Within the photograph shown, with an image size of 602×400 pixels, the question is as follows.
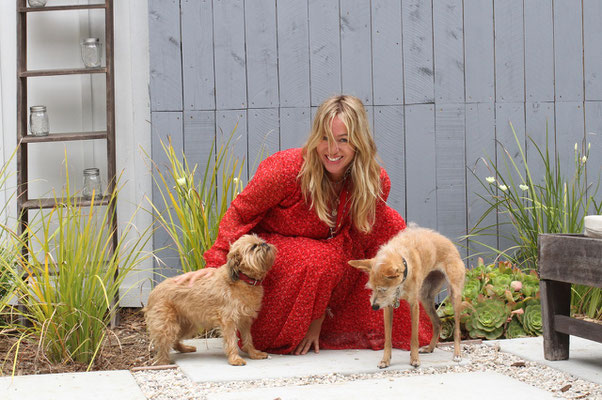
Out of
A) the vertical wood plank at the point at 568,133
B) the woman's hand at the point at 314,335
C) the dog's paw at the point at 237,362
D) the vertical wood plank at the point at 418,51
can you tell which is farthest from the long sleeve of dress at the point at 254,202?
the vertical wood plank at the point at 568,133

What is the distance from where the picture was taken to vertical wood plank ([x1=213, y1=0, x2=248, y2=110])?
4574 mm

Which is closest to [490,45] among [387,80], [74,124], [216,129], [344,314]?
[387,80]

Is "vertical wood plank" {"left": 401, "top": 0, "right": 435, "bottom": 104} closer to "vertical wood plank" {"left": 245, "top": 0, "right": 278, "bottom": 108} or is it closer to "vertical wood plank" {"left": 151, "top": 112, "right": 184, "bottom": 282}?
"vertical wood plank" {"left": 245, "top": 0, "right": 278, "bottom": 108}

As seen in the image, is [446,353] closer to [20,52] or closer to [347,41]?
[347,41]

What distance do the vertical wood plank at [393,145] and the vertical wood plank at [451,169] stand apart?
0.80ft

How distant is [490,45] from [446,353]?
2.29 m

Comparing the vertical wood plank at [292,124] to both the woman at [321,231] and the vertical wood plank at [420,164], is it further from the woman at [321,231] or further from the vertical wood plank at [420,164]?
the woman at [321,231]

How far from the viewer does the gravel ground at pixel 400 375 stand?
9.27ft

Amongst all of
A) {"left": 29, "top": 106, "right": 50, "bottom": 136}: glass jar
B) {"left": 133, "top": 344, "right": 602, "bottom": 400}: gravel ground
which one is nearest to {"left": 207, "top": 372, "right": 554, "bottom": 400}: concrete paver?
{"left": 133, "top": 344, "right": 602, "bottom": 400}: gravel ground

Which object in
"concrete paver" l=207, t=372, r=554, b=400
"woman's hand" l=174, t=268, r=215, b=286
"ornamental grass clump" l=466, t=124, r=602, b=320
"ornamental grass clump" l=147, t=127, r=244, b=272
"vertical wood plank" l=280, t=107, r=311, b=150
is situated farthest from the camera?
"vertical wood plank" l=280, t=107, r=311, b=150

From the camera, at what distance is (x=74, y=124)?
15.5 ft

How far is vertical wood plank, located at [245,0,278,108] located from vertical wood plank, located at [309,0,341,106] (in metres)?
0.25

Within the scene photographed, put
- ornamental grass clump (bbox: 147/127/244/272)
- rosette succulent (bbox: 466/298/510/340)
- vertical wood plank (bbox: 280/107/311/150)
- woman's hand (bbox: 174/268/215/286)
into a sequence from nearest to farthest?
woman's hand (bbox: 174/268/215/286) < rosette succulent (bbox: 466/298/510/340) < ornamental grass clump (bbox: 147/127/244/272) < vertical wood plank (bbox: 280/107/311/150)

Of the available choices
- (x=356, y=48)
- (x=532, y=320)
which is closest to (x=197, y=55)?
(x=356, y=48)
